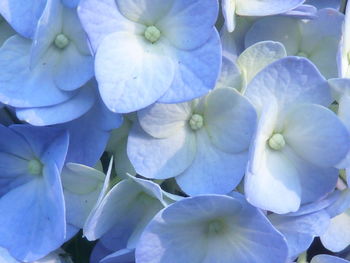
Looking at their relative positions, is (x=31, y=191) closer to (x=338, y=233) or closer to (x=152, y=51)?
(x=152, y=51)

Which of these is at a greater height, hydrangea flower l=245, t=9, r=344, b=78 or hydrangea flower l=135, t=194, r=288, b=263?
hydrangea flower l=245, t=9, r=344, b=78

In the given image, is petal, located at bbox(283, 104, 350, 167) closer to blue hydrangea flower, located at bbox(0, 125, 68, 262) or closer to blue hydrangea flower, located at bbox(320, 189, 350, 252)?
blue hydrangea flower, located at bbox(320, 189, 350, 252)

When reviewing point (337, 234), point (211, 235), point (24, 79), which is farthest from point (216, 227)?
point (24, 79)

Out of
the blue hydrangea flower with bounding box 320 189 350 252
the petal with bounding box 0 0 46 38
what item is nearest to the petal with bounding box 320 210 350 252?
the blue hydrangea flower with bounding box 320 189 350 252

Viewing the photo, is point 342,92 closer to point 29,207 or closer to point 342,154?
point 342,154

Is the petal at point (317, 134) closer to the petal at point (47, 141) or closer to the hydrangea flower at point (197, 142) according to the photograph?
the hydrangea flower at point (197, 142)
